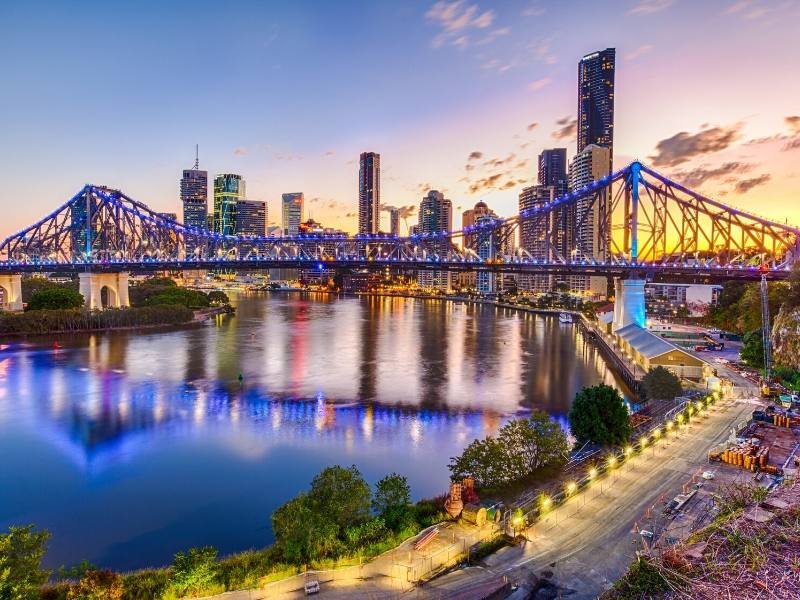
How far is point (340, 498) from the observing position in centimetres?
1105

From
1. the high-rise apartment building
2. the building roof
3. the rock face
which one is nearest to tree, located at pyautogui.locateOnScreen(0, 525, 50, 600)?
the building roof

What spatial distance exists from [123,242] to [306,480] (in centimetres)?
6322

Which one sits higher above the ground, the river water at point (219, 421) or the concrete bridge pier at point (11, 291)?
the concrete bridge pier at point (11, 291)

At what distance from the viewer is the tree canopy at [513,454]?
42.8ft

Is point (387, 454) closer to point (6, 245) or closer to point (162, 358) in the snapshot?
point (162, 358)

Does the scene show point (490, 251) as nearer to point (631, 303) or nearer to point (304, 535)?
point (631, 303)

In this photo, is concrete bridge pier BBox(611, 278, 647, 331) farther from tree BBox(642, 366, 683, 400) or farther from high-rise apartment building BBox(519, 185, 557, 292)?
high-rise apartment building BBox(519, 185, 557, 292)

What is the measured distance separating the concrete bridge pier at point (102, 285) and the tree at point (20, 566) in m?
56.6

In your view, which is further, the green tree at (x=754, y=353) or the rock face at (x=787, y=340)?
the green tree at (x=754, y=353)

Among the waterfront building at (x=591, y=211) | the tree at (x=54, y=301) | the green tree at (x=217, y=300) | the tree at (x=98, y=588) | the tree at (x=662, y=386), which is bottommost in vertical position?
the tree at (x=98, y=588)

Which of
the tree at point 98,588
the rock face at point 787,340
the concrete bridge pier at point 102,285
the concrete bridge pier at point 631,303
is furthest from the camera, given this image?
the concrete bridge pier at point 102,285

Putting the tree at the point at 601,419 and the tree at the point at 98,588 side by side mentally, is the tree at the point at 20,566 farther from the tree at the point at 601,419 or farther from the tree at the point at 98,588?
the tree at the point at 601,419

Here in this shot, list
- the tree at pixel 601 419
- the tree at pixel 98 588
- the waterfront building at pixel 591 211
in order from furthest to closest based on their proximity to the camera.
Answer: the waterfront building at pixel 591 211, the tree at pixel 601 419, the tree at pixel 98 588

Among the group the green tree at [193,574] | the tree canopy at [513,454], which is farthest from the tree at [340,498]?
the tree canopy at [513,454]
